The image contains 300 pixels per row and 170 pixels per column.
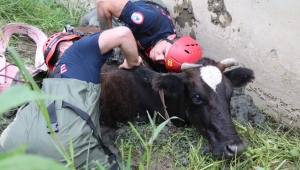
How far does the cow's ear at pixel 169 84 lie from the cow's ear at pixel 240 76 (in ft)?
1.95

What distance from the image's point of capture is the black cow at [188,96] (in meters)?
3.52

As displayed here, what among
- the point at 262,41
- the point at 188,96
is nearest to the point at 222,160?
the point at 188,96

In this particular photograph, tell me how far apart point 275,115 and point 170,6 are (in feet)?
6.25

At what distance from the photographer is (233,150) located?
11.0 ft

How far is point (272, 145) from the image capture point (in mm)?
3826

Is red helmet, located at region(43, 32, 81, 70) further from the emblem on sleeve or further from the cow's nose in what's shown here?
the cow's nose

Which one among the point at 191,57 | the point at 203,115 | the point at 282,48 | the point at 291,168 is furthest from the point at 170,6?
the point at 291,168

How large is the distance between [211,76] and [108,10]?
1.69 meters

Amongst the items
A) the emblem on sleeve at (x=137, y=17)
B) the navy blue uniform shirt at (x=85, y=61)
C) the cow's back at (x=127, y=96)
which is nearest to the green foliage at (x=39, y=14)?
the emblem on sleeve at (x=137, y=17)

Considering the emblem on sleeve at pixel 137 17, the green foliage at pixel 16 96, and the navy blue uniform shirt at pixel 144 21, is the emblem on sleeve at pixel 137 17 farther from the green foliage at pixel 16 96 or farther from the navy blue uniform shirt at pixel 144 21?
the green foliage at pixel 16 96

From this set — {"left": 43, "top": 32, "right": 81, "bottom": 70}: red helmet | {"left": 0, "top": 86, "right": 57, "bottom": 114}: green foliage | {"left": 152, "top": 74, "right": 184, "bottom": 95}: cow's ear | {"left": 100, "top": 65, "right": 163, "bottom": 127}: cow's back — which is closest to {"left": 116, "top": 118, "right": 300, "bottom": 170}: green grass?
{"left": 100, "top": 65, "right": 163, "bottom": 127}: cow's back

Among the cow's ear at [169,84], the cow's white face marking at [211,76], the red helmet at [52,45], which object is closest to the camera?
the cow's white face marking at [211,76]

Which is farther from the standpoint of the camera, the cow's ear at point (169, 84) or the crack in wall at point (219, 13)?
the crack in wall at point (219, 13)

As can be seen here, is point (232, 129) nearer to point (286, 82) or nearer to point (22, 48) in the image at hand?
point (286, 82)
